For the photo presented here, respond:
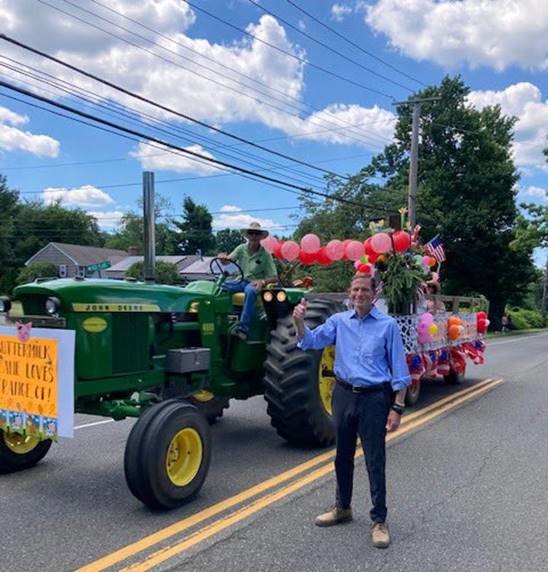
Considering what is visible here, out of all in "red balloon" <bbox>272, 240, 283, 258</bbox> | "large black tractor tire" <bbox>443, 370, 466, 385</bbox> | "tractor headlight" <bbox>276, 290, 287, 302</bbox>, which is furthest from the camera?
"large black tractor tire" <bbox>443, 370, 466, 385</bbox>

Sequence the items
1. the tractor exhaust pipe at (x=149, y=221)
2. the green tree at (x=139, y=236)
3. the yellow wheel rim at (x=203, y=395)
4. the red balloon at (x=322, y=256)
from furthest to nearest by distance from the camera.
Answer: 1. the green tree at (x=139, y=236)
2. the red balloon at (x=322, y=256)
3. the tractor exhaust pipe at (x=149, y=221)
4. the yellow wheel rim at (x=203, y=395)

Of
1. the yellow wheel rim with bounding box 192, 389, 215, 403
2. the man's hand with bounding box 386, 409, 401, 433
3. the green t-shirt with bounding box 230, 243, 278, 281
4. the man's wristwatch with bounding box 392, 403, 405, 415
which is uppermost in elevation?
the green t-shirt with bounding box 230, 243, 278, 281

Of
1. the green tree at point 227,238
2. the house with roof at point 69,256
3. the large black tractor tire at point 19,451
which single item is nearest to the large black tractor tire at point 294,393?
the large black tractor tire at point 19,451

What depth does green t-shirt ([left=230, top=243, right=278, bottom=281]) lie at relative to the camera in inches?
277

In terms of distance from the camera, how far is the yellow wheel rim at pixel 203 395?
246 inches

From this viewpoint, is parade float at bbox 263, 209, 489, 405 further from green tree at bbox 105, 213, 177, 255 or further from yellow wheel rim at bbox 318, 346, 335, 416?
green tree at bbox 105, 213, 177, 255

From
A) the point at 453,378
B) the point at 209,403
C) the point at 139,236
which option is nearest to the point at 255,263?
the point at 209,403

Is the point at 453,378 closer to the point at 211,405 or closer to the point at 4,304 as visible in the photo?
the point at 211,405

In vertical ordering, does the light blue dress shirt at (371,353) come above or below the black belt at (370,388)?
above

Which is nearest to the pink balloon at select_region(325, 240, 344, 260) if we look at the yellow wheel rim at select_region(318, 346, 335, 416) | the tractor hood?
the yellow wheel rim at select_region(318, 346, 335, 416)

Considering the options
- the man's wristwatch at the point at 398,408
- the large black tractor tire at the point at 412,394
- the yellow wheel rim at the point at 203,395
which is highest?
the man's wristwatch at the point at 398,408

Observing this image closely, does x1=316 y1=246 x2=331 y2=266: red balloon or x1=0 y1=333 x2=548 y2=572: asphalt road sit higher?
x1=316 y1=246 x2=331 y2=266: red balloon

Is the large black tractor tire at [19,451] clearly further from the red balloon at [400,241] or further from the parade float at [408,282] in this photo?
the red balloon at [400,241]

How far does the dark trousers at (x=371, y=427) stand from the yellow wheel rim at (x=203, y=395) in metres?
2.23
